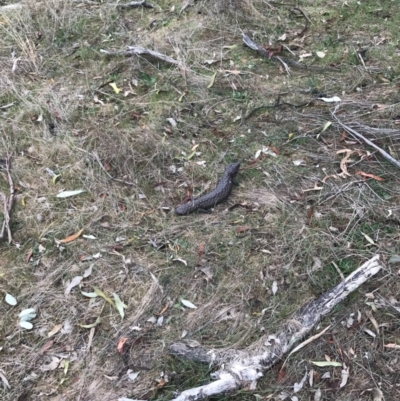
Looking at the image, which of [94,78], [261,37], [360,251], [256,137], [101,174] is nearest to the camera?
[360,251]

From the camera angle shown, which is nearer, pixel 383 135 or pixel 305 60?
pixel 383 135

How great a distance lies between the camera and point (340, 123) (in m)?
3.79

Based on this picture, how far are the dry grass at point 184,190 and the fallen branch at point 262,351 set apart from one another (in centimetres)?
6

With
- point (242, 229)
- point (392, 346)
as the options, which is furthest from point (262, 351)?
point (242, 229)

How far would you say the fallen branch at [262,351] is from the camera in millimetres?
2418

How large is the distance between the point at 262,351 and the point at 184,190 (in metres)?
1.45

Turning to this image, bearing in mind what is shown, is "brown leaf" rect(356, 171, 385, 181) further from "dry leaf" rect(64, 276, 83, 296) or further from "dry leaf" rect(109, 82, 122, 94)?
"dry leaf" rect(109, 82, 122, 94)

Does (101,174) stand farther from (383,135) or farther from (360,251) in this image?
(383,135)

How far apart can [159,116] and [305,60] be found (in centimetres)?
173

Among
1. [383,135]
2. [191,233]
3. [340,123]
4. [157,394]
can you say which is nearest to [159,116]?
[191,233]

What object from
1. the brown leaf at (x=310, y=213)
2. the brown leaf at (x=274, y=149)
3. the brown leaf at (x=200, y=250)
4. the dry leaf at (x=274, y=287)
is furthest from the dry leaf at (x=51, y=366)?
the brown leaf at (x=274, y=149)

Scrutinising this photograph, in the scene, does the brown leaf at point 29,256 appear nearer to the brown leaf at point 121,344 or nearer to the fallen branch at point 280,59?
the brown leaf at point 121,344

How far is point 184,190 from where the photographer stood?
11.6 ft

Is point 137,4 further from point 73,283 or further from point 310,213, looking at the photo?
point 73,283
